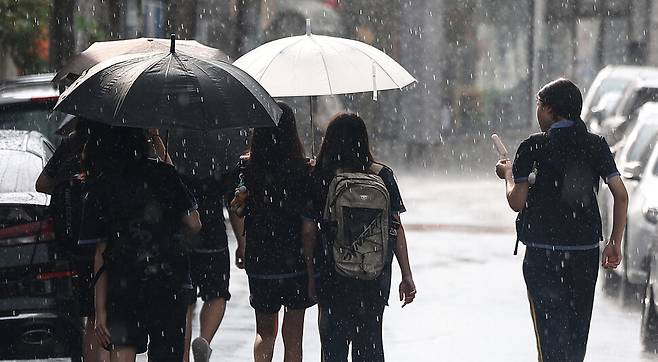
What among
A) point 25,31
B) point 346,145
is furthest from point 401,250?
point 25,31

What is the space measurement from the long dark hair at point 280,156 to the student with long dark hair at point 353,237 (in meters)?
0.18

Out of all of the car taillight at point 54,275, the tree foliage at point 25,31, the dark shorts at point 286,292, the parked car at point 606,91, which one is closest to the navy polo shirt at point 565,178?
the dark shorts at point 286,292

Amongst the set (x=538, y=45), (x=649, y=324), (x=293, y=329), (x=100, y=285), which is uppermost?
(x=538, y=45)

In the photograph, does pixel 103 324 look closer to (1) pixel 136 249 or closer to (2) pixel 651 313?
(1) pixel 136 249

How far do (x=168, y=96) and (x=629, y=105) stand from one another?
1140 centimetres

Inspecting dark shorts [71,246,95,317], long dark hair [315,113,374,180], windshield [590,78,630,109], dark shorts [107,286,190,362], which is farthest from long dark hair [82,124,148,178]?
windshield [590,78,630,109]

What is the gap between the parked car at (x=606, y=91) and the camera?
736 inches

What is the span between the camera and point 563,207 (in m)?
7.54

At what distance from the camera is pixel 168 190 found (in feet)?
21.6

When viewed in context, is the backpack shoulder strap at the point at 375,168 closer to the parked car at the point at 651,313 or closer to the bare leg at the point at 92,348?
the bare leg at the point at 92,348

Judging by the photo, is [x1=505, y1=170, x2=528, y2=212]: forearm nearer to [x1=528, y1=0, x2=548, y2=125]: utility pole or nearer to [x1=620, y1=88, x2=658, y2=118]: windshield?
[x1=620, y1=88, x2=658, y2=118]: windshield

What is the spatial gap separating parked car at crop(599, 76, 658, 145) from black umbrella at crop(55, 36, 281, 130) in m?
10.4

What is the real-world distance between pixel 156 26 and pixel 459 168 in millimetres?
11063

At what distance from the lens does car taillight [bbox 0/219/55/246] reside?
8086 millimetres
